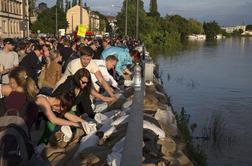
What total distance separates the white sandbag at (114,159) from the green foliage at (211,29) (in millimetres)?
168063

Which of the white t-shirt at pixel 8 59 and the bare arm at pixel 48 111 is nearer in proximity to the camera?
the bare arm at pixel 48 111

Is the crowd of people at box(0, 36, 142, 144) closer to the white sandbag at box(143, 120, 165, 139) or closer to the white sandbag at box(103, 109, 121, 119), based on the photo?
the white sandbag at box(103, 109, 121, 119)

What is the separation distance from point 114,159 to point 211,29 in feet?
580

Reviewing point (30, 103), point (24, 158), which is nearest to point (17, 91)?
point (30, 103)

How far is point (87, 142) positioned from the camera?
6773 millimetres

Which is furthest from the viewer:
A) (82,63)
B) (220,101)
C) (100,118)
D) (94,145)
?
(220,101)

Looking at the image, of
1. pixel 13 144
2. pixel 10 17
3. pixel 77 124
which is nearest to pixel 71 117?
pixel 77 124

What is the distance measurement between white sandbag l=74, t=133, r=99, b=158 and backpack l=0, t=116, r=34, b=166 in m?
2.34

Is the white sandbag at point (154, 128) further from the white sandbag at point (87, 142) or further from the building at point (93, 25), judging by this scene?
the building at point (93, 25)

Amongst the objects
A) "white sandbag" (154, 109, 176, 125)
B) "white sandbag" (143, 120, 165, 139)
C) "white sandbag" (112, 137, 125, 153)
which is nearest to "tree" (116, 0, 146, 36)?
"white sandbag" (154, 109, 176, 125)

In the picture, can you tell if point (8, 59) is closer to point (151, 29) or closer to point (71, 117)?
point (71, 117)

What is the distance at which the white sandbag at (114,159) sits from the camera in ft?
17.6

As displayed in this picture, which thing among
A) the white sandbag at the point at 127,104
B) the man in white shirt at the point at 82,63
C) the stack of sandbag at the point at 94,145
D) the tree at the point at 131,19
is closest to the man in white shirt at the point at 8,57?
the man in white shirt at the point at 82,63

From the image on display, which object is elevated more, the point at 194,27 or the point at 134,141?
the point at 194,27
